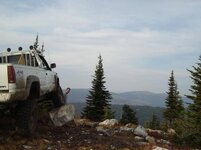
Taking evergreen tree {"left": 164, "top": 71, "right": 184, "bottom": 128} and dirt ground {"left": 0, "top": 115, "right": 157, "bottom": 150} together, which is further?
evergreen tree {"left": 164, "top": 71, "right": 184, "bottom": 128}

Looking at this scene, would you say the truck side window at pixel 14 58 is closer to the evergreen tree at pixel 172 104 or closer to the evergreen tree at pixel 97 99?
the evergreen tree at pixel 97 99

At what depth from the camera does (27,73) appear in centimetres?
1230

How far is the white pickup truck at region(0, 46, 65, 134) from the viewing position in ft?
36.6

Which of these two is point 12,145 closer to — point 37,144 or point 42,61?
point 37,144

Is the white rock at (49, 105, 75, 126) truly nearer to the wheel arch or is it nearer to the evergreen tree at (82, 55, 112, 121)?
the wheel arch

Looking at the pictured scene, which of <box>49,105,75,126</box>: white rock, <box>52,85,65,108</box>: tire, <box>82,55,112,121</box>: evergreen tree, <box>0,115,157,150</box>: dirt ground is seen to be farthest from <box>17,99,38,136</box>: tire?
<box>82,55,112,121</box>: evergreen tree

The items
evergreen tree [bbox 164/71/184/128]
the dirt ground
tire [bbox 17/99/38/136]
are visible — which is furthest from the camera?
evergreen tree [bbox 164/71/184/128]

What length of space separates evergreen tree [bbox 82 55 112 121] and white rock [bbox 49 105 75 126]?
3468 centimetres

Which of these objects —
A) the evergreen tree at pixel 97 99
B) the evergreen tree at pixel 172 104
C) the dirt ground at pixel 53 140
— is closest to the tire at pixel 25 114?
the dirt ground at pixel 53 140

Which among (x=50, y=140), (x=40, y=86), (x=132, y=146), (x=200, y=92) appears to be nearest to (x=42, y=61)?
(x=40, y=86)

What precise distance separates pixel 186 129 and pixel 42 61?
9815 mm

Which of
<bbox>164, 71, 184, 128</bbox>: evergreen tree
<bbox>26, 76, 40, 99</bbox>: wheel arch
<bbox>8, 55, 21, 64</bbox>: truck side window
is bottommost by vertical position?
<bbox>164, 71, 184, 128</bbox>: evergreen tree

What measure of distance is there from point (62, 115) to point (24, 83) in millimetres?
6420

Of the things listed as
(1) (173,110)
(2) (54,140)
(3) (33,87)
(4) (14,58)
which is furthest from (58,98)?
(1) (173,110)
